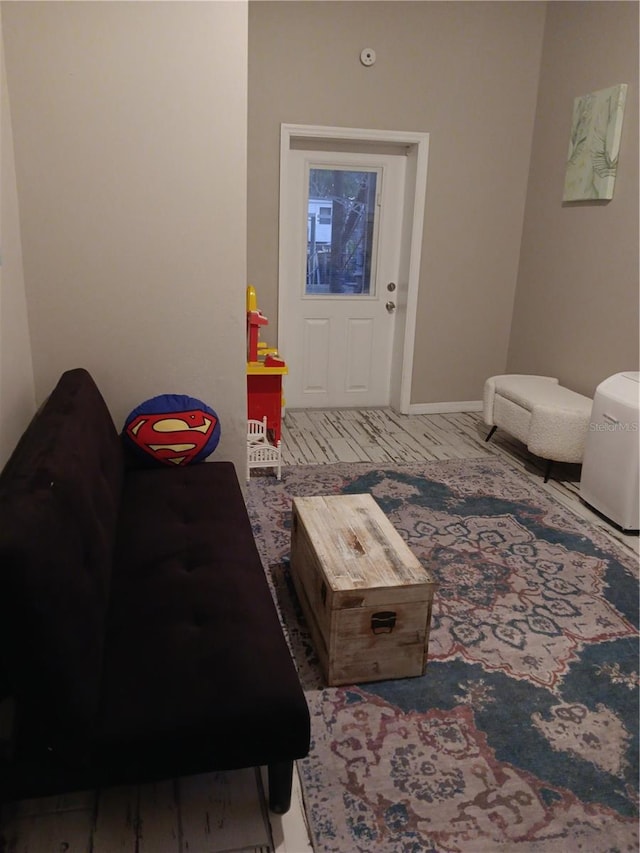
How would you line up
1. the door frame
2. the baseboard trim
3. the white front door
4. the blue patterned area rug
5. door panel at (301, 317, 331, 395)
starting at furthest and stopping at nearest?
the baseboard trim → door panel at (301, 317, 331, 395) → the white front door → the door frame → the blue patterned area rug

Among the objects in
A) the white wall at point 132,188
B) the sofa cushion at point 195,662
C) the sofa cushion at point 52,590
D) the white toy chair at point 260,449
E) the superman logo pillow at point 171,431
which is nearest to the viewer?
the sofa cushion at point 52,590

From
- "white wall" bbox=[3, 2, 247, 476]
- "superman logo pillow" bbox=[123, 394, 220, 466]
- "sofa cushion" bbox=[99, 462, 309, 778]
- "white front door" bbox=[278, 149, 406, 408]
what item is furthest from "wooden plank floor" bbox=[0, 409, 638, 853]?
"white front door" bbox=[278, 149, 406, 408]

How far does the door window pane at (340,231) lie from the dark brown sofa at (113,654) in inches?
124

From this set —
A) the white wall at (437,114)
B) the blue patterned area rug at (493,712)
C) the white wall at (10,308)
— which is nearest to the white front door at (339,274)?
the white wall at (437,114)

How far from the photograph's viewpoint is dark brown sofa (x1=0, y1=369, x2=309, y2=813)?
128 cm

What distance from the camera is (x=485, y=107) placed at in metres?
4.54

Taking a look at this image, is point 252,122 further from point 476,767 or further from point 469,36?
point 476,767

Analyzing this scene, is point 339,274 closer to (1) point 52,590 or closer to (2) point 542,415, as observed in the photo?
(2) point 542,415

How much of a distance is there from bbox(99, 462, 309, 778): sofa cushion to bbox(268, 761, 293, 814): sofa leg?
85mm

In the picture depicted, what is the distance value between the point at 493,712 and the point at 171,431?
156cm

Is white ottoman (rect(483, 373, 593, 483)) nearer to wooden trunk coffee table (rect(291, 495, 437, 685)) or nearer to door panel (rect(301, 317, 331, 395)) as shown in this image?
door panel (rect(301, 317, 331, 395))

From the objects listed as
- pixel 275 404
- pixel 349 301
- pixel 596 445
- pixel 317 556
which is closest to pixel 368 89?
pixel 349 301

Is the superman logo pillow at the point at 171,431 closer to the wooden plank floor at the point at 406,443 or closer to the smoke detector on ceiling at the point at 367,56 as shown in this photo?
the wooden plank floor at the point at 406,443

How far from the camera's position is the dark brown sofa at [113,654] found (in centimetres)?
128
